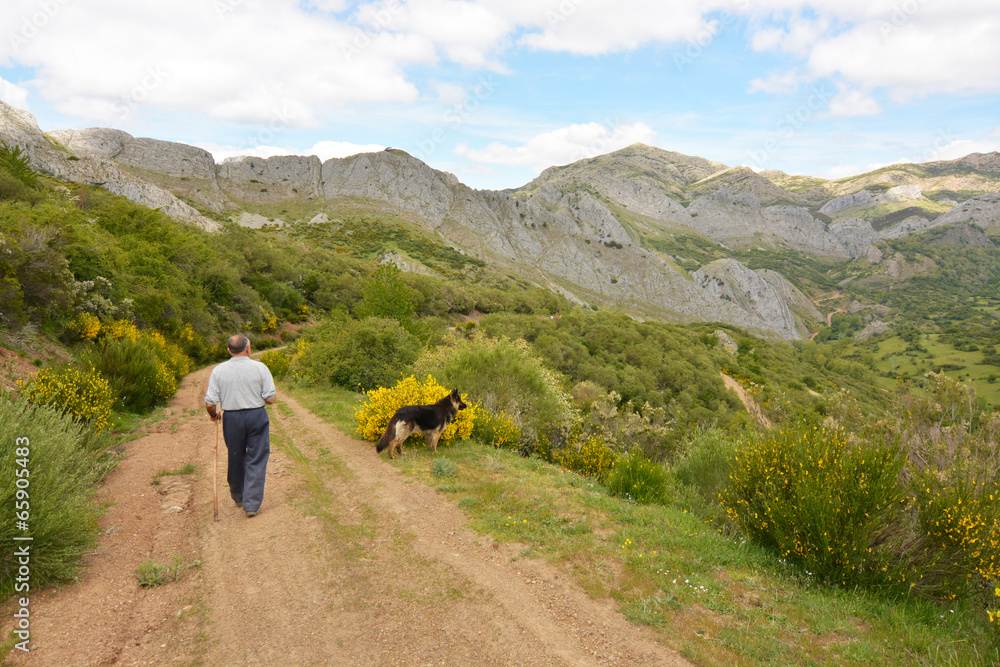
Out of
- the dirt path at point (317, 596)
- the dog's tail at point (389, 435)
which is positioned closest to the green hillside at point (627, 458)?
the dirt path at point (317, 596)

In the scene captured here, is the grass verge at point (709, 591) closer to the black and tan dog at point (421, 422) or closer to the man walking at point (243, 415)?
the black and tan dog at point (421, 422)

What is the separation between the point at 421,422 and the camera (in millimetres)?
7793

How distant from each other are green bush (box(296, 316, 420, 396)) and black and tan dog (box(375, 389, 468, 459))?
22.1ft

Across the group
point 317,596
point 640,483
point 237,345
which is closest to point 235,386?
point 237,345

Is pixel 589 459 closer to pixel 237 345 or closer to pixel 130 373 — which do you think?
pixel 237 345

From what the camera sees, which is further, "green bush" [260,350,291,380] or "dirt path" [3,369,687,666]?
"green bush" [260,350,291,380]

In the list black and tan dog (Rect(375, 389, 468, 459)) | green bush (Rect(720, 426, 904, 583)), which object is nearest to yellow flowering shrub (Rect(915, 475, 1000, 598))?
green bush (Rect(720, 426, 904, 583))

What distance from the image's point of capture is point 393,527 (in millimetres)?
5176

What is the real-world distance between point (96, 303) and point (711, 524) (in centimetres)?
1734

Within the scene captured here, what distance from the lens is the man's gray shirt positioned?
523 cm

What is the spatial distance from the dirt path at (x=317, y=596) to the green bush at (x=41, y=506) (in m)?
0.21

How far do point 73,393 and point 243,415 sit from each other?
4486mm

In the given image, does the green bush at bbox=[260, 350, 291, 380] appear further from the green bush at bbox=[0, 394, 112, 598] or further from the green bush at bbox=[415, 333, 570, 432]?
the green bush at bbox=[0, 394, 112, 598]

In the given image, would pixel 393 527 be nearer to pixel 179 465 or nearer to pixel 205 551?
pixel 205 551
